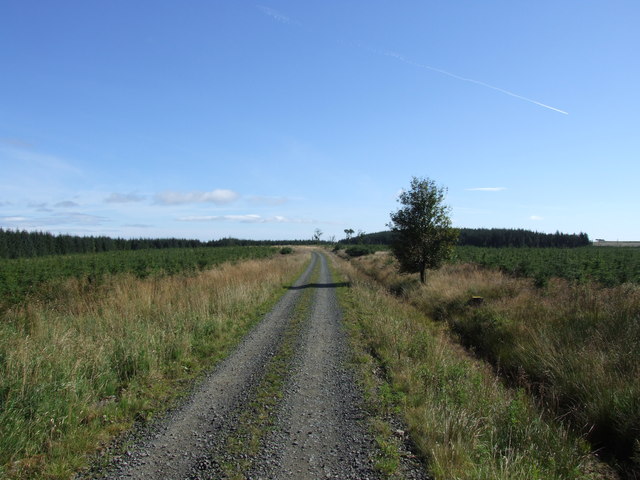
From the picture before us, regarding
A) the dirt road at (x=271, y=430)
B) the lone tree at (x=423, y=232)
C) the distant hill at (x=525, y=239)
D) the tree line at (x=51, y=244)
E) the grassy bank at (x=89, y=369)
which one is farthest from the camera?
the distant hill at (x=525, y=239)

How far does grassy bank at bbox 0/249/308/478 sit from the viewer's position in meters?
3.87

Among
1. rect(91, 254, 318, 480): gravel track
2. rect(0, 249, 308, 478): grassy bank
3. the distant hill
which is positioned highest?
the distant hill

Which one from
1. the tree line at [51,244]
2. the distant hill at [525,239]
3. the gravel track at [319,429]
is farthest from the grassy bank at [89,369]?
the distant hill at [525,239]

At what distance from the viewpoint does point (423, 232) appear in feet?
68.9

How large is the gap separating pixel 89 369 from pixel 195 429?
2690 millimetres

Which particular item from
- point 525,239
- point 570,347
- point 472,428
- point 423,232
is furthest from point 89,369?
point 525,239

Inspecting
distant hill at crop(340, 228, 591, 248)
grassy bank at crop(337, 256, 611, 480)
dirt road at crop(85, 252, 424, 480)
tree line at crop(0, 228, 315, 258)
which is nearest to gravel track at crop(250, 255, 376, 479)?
dirt road at crop(85, 252, 424, 480)

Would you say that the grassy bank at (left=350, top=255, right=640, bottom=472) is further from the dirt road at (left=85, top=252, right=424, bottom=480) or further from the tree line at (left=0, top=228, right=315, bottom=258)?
the tree line at (left=0, top=228, right=315, bottom=258)

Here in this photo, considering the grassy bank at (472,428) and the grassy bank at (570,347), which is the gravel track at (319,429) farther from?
the grassy bank at (570,347)

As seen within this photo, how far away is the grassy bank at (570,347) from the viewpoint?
16.6 feet

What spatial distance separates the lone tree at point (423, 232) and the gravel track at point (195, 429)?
15398 millimetres

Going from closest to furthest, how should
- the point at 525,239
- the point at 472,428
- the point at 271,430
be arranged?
the point at 472,428 → the point at 271,430 → the point at 525,239

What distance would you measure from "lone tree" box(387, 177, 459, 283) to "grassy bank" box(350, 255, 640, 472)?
6528mm

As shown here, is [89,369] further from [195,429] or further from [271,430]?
[271,430]
